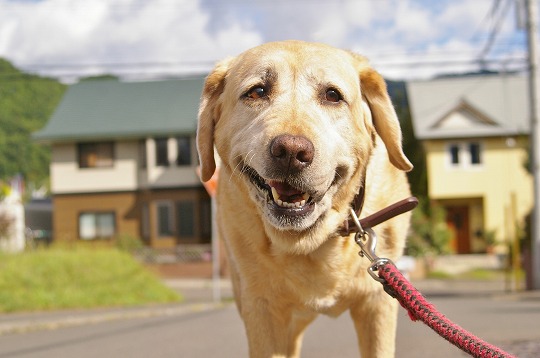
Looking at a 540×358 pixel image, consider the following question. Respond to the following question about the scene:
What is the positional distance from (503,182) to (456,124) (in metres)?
3.65

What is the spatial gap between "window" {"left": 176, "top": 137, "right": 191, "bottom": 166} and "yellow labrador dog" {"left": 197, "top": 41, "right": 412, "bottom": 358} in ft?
115

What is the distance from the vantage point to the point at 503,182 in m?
39.7

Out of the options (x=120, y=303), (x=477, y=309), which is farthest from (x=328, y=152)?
(x=120, y=303)

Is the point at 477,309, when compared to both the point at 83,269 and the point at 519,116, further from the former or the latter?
the point at 519,116

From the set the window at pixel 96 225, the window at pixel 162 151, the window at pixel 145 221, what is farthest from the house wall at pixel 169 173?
the window at pixel 96 225

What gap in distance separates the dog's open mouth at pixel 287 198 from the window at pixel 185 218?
3597 centimetres

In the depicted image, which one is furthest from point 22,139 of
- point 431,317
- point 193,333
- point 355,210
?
point 431,317

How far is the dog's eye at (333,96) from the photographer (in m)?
3.84

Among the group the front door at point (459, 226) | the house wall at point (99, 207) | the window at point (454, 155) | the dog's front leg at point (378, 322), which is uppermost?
the window at point (454, 155)

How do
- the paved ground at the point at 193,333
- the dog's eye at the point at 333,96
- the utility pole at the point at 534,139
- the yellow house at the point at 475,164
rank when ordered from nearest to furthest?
the dog's eye at the point at 333,96, the paved ground at the point at 193,333, the utility pole at the point at 534,139, the yellow house at the point at 475,164

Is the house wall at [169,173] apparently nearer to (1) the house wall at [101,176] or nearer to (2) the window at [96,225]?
(1) the house wall at [101,176]

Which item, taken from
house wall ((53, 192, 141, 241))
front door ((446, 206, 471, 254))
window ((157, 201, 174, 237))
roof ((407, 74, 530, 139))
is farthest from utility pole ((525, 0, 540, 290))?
house wall ((53, 192, 141, 241))

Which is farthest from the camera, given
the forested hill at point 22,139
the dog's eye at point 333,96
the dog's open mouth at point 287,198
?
the forested hill at point 22,139

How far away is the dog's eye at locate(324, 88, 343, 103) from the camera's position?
151 inches
